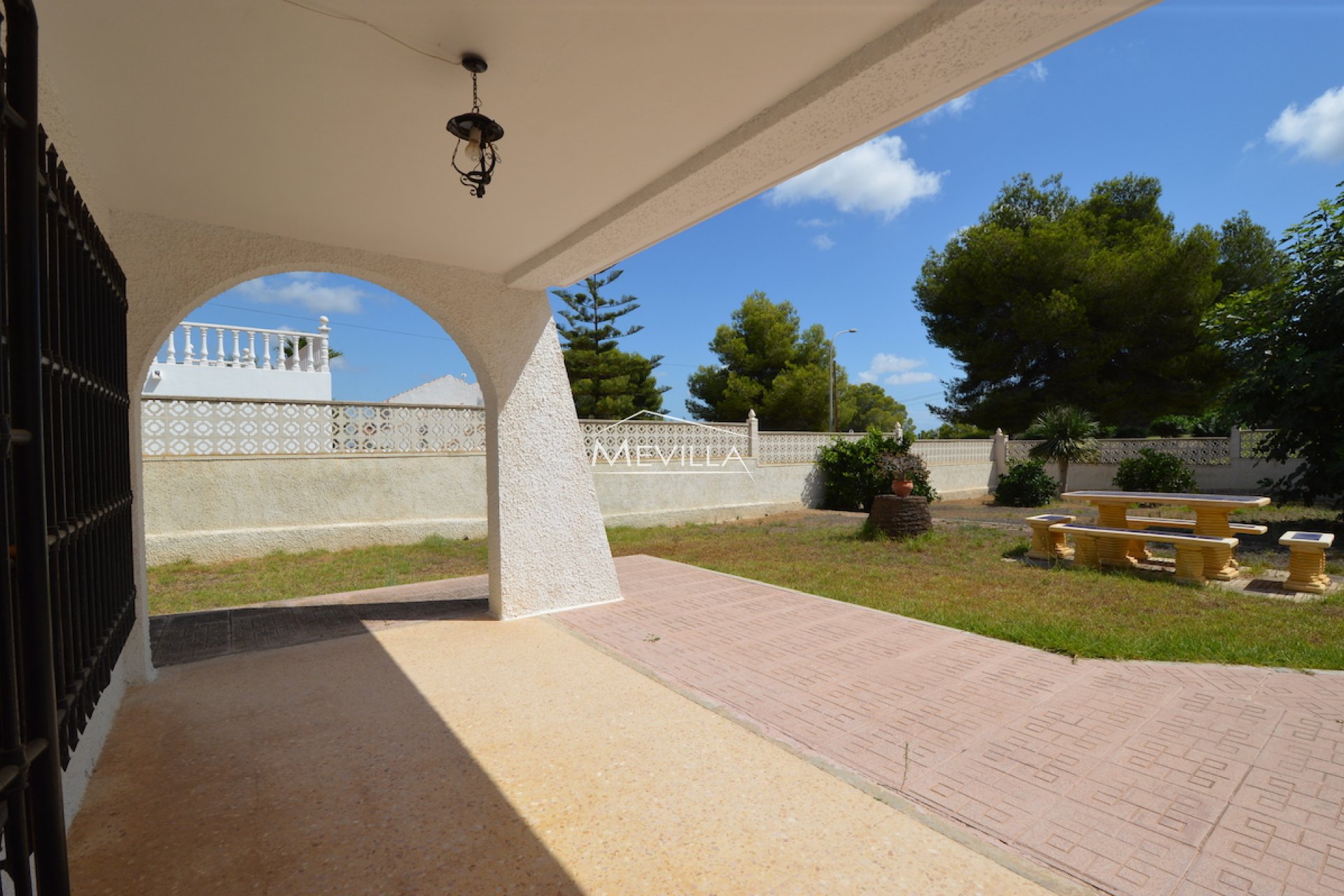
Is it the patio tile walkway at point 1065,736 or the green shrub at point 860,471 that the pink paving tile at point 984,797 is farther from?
the green shrub at point 860,471

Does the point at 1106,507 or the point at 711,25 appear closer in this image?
the point at 711,25

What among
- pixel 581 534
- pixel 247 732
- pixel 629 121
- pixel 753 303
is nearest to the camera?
pixel 629 121

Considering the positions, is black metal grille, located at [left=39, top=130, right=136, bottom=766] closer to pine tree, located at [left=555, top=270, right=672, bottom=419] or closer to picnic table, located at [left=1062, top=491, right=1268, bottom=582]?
picnic table, located at [left=1062, top=491, right=1268, bottom=582]

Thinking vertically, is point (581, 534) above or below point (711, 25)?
below

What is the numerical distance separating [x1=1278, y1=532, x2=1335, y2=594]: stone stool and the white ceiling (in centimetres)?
640

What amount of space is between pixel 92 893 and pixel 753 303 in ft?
81.9

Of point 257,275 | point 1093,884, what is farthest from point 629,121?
point 1093,884

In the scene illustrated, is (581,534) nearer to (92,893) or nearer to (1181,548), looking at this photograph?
(92,893)

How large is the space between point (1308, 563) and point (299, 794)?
8.28 meters

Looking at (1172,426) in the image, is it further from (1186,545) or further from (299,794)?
(299,794)

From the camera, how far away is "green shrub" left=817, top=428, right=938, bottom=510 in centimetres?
1270

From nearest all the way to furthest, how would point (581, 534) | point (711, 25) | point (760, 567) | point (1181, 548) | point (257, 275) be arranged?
1. point (711, 25)
2. point (257, 275)
3. point (581, 534)
4. point (1181, 548)
5. point (760, 567)

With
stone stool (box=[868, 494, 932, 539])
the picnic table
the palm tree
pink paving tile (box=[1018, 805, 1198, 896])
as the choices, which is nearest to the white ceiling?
pink paving tile (box=[1018, 805, 1198, 896])

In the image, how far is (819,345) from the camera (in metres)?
26.1
